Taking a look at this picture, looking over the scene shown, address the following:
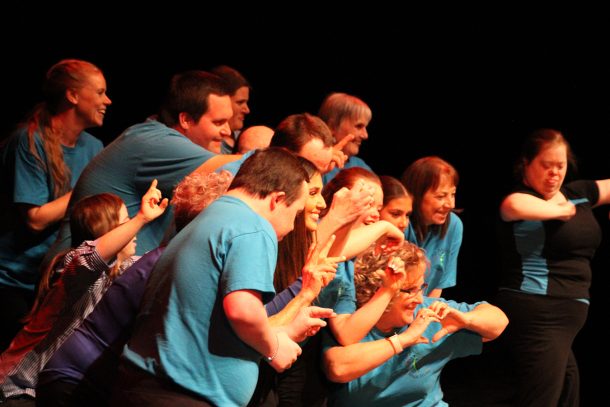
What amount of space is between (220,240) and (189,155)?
118cm

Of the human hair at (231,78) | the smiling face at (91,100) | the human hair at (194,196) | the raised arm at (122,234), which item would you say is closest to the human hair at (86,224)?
the raised arm at (122,234)

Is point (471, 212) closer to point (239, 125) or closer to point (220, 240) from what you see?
point (239, 125)

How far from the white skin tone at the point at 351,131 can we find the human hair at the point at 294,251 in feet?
4.95

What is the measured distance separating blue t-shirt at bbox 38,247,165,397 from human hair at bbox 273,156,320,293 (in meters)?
0.50

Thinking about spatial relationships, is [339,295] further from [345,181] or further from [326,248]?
[345,181]

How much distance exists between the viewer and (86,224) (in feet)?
9.66

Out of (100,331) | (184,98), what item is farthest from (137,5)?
(100,331)

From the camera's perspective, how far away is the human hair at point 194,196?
97.5 inches

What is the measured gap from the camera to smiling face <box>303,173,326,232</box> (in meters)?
2.72

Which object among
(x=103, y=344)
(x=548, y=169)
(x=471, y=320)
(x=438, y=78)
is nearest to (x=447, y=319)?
(x=471, y=320)

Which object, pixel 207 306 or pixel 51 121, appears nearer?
pixel 207 306

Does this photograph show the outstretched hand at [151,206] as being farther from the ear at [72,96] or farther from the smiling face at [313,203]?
the ear at [72,96]

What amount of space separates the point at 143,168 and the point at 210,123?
0.35 m

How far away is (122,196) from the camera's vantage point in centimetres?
330
